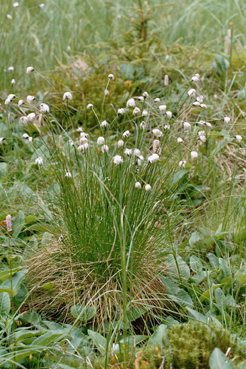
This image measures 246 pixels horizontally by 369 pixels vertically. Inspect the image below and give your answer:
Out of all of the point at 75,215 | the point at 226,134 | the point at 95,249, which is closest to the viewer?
the point at 95,249

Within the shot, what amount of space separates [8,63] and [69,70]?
2.05ft

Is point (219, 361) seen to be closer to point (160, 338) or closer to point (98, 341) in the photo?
point (160, 338)

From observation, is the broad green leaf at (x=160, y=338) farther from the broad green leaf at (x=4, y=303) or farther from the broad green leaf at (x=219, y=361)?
the broad green leaf at (x=4, y=303)

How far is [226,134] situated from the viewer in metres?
3.18

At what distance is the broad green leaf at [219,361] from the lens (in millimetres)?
1502

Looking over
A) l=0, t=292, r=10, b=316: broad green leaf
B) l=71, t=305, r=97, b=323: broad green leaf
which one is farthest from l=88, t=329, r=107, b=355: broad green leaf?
l=0, t=292, r=10, b=316: broad green leaf

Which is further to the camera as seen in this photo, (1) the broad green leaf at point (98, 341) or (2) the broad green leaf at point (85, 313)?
(2) the broad green leaf at point (85, 313)

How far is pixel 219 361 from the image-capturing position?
59.5 inches

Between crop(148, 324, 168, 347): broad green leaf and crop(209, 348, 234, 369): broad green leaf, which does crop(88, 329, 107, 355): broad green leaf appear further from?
crop(209, 348, 234, 369): broad green leaf

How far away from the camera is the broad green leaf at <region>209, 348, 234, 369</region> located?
1.50 meters

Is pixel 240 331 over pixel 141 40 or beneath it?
beneath

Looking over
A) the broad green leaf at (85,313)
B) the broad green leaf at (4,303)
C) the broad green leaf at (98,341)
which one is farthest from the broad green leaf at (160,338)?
the broad green leaf at (4,303)

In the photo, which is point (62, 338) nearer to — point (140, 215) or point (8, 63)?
point (140, 215)

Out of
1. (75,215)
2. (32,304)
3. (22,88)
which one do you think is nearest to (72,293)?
(32,304)
